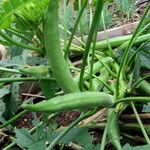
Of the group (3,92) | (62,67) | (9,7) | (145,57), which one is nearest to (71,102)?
(62,67)

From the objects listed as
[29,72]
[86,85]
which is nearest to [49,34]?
[29,72]

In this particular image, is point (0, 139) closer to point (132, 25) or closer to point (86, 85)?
point (86, 85)

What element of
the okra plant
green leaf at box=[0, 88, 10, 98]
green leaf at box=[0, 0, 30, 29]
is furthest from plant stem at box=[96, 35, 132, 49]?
green leaf at box=[0, 0, 30, 29]

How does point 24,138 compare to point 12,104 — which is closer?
point 24,138

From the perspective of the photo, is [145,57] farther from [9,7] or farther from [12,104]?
[9,7]

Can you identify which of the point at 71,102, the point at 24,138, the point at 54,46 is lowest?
the point at 24,138

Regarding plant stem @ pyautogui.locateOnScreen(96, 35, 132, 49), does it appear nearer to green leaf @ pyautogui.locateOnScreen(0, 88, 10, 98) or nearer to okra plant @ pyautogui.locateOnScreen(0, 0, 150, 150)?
okra plant @ pyautogui.locateOnScreen(0, 0, 150, 150)

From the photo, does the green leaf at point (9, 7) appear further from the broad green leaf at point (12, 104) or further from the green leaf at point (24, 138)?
the broad green leaf at point (12, 104)

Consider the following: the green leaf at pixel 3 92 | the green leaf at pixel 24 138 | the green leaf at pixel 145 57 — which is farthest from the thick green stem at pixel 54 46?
the green leaf at pixel 3 92
